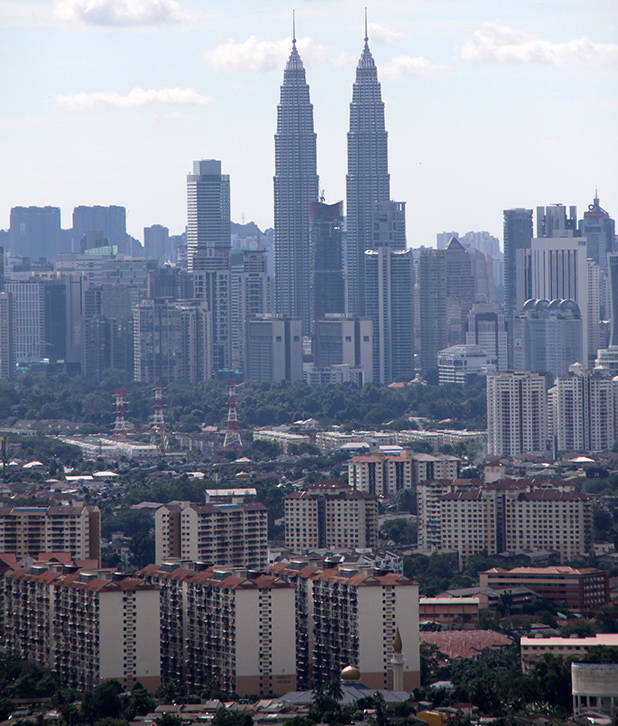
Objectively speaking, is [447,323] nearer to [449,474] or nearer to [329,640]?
[449,474]

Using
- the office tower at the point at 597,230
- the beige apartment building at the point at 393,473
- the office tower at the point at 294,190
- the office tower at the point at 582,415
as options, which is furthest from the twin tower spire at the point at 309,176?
the beige apartment building at the point at 393,473

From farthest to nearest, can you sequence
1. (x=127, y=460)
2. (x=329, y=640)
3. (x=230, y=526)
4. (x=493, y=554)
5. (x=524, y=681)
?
1. (x=127, y=460)
2. (x=493, y=554)
3. (x=230, y=526)
4. (x=329, y=640)
5. (x=524, y=681)

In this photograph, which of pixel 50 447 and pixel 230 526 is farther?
pixel 50 447

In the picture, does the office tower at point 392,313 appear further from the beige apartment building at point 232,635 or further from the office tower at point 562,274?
the beige apartment building at point 232,635

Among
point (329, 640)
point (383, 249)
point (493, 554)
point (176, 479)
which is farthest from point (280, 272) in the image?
point (329, 640)

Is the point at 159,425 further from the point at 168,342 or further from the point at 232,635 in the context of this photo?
the point at 232,635

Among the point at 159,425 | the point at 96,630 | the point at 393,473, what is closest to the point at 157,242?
the point at 159,425

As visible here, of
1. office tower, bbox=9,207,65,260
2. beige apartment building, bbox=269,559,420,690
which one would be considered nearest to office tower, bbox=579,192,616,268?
office tower, bbox=9,207,65,260
